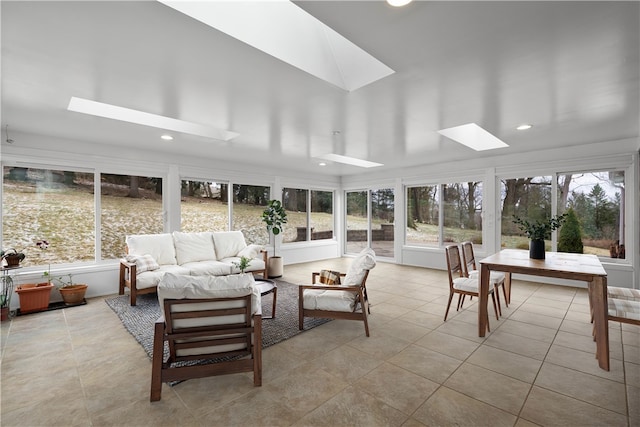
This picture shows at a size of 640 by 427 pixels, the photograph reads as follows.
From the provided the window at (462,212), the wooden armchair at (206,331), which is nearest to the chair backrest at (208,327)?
the wooden armchair at (206,331)

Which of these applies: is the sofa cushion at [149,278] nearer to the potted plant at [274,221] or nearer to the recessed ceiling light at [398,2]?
the potted plant at [274,221]

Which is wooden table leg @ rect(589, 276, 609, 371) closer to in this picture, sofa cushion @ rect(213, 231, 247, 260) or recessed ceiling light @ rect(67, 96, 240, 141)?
recessed ceiling light @ rect(67, 96, 240, 141)

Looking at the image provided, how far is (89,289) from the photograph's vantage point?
4.35 metres

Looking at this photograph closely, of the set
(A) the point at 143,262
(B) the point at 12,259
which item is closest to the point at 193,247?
(A) the point at 143,262

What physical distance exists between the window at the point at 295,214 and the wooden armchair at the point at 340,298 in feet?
13.2

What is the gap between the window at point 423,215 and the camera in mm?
6543

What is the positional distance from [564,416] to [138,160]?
5.95 metres

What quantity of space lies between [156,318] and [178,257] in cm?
150

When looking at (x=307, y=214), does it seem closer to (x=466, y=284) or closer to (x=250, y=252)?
(x=250, y=252)

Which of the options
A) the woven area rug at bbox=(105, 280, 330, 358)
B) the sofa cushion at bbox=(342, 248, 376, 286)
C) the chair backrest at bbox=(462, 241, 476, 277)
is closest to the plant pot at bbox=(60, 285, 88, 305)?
the woven area rug at bbox=(105, 280, 330, 358)

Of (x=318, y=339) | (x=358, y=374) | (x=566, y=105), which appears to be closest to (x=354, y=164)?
(x=566, y=105)

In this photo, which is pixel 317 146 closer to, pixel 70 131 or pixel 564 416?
pixel 70 131

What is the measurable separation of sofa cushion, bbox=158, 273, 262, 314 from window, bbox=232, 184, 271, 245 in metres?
4.20

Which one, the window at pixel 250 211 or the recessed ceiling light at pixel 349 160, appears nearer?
the recessed ceiling light at pixel 349 160
